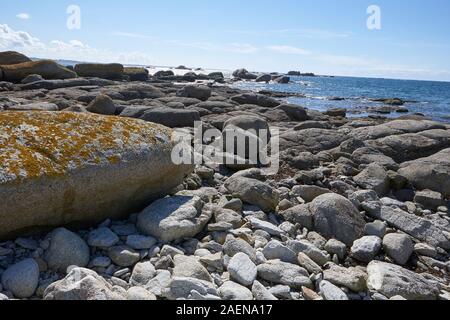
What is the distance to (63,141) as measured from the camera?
15.6 ft

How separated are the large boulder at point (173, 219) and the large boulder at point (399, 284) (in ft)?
7.41

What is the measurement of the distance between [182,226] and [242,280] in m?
1.18

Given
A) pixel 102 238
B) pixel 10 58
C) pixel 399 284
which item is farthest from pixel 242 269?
pixel 10 58

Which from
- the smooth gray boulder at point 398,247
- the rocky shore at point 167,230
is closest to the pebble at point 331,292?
the rocky shore at point 167,230

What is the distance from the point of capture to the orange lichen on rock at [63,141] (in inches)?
167

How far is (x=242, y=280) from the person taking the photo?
4.14 meters

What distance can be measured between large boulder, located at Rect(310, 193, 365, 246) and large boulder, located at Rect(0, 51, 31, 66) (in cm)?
3936

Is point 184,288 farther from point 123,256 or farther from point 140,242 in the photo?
point 140,242

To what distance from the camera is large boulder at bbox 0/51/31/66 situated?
36969 mm

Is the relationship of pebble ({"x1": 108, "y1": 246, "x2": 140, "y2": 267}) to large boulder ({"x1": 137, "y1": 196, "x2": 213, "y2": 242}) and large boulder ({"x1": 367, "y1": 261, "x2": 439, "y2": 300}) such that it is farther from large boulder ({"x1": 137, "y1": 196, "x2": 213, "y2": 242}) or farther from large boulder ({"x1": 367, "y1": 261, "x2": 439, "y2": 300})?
large boulder ({"x1": 367, "y1": 261, "x2": 439, "y2": 300})

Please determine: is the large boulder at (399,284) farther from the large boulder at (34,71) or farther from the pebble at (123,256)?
the large boulder at (34,71)

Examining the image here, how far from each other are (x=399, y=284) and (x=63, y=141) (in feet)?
14.3
